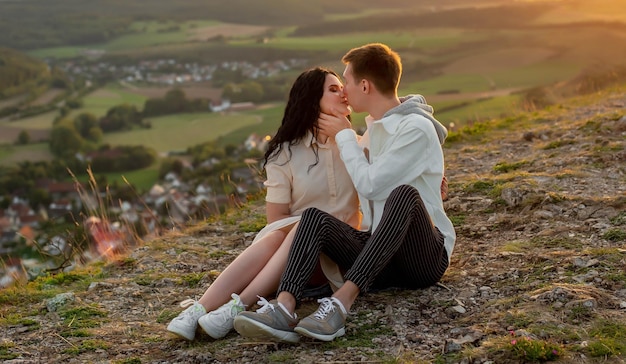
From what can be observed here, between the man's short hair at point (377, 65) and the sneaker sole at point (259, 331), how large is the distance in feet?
5.16

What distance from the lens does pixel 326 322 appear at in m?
3.97

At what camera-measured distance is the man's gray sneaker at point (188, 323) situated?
4227 millimetres

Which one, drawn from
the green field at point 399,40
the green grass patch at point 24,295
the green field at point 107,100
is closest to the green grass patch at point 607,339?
the green grass patch at point 24,295

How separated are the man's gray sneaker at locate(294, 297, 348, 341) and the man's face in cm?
122

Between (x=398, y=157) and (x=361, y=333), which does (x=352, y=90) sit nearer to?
(x=398, y=157)

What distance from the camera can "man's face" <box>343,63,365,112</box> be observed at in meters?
4.50

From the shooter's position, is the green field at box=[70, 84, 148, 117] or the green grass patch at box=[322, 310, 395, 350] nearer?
the green grass patch at box=[322, 310, 395, 350]

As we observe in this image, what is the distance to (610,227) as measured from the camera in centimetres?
531

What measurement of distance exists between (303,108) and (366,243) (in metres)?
1.10

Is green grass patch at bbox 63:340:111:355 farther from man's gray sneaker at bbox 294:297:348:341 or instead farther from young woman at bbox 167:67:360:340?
man's gray sneaker at bbox 294:297:348:341

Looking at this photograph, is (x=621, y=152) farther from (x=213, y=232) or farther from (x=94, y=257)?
(x=94, y=257)

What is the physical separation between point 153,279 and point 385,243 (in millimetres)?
2446

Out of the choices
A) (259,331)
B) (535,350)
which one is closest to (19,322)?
(259,331)

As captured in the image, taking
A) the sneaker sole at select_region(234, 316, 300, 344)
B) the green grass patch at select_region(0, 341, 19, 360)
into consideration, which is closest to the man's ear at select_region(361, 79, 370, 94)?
the sneaker sole at select_region(234, 316, 300, 344)
